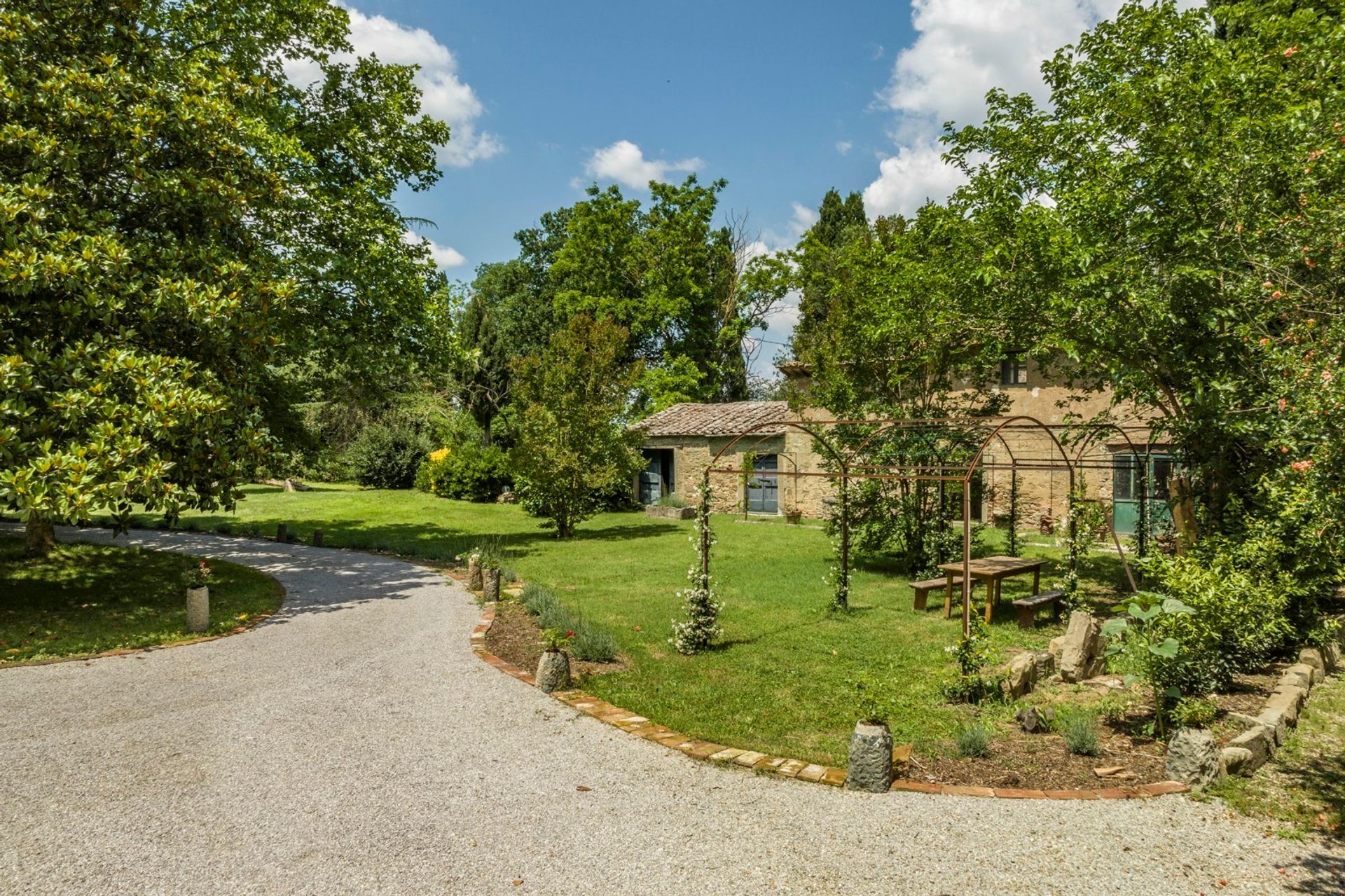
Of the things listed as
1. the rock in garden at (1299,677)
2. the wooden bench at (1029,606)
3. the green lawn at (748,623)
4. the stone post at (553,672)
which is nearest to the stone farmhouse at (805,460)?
the green lawn at (748,623)

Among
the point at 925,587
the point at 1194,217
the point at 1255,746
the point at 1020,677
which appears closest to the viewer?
the point at 1255,746

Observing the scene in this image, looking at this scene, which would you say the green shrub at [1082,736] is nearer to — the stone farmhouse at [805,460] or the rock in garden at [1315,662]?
the rock in garden at [1315,662]

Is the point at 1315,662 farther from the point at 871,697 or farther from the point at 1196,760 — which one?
the point at 871,697

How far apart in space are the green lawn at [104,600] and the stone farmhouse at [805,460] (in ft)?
25.8

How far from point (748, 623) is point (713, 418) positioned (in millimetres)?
17370

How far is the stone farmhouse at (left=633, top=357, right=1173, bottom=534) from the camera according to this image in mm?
18281

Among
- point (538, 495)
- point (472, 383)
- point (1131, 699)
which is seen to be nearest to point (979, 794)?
point (1131, 699)

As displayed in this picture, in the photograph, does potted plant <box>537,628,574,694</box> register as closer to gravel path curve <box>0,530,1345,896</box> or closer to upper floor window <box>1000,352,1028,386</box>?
gravel path curve <box>0,530,1345,896</box>

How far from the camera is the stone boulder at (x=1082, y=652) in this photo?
7320 mm

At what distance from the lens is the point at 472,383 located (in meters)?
32.3

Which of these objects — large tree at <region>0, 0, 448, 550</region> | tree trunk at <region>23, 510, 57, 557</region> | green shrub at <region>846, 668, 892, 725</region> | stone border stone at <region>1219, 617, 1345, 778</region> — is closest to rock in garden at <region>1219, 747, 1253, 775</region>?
stone border stone at <region>1219, 617, 1345, 778</region>

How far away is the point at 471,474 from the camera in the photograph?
28.9 m

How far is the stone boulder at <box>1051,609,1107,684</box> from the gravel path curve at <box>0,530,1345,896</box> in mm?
2627

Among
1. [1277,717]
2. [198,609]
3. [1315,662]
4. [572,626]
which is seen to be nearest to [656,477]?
[572,626]
